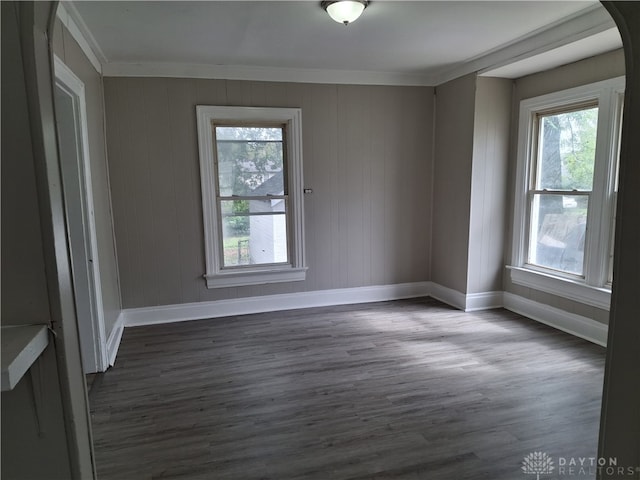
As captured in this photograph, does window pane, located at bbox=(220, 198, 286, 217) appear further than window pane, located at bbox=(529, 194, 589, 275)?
Yes

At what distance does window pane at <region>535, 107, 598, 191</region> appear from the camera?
3549 mm

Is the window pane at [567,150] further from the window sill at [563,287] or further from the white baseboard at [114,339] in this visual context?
the white baseboard at [114,339]

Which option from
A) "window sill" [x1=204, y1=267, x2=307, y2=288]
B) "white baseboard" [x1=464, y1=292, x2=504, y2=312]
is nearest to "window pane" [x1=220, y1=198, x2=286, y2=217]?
"window sill" [x1=204, y1=267, x2=307, y2=288]

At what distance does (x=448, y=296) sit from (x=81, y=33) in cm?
428

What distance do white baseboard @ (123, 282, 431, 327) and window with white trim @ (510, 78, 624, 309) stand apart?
4.29 feet

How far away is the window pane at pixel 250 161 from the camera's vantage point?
13.9 feet

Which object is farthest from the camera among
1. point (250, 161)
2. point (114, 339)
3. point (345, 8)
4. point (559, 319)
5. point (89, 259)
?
point (250, 161)

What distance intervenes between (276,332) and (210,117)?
7.40ft

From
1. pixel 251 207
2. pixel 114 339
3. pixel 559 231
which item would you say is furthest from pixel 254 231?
pixel 559 231

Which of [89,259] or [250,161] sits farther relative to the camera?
[250,161]

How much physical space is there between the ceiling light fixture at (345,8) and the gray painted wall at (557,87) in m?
2.14

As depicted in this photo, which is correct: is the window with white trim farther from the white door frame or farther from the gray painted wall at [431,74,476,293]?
the white door frame

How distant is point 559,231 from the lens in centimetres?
390

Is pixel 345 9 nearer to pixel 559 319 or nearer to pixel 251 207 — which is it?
pixel 251 207
